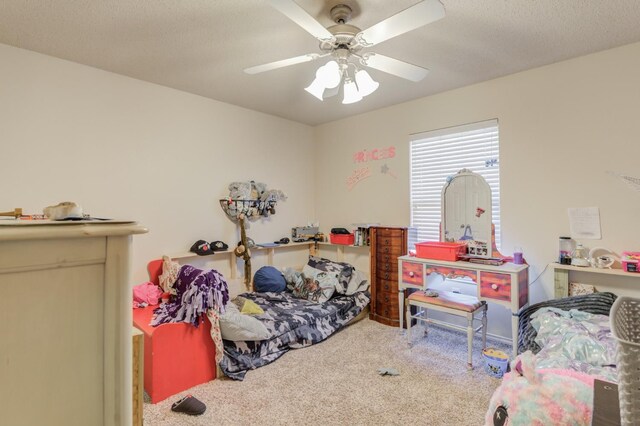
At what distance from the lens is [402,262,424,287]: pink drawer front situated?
301 centimetres

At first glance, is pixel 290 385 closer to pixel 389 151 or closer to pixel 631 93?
pixel 389 151

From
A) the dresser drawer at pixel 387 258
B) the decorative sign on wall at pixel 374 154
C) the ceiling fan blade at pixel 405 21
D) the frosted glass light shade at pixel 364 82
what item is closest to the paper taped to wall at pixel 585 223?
the dresser drawer at pixel 387 258

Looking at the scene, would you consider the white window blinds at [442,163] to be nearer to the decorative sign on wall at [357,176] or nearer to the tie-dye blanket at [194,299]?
the decorative sign on wall at [357,176]

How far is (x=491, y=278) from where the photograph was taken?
259 cm

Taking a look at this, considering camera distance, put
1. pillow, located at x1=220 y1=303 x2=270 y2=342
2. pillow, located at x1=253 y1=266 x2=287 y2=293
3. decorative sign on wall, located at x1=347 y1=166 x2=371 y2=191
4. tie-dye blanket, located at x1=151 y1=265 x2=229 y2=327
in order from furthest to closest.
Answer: decorative sign on wall, located at x1=347 y1=166 x2=371 y2=191 < pillow, located at x1=253 y1=266 x2=287 y2=293 < pillow, located at x1=220 y1=303 x2=270 y2=342 < tie-dye blanket, located at x1=151 y1=265 x2=229 y2=327

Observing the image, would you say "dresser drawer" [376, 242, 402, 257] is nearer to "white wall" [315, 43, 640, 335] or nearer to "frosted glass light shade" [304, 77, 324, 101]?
"white wall" [315, 43, 640, 335]

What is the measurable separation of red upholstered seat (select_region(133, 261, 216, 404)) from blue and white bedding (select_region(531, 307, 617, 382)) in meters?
2.16

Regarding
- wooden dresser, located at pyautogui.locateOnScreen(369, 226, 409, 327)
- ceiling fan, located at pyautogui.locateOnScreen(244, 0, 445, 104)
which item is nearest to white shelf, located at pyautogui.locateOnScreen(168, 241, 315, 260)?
wooden dresser, located at pyautogui.locateOnScreen(369, 226, 409, 327)

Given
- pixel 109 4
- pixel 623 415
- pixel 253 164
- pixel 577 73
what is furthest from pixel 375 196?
pixel 623 415

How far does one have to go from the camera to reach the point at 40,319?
0.50 m

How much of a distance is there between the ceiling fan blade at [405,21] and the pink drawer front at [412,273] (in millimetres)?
2030

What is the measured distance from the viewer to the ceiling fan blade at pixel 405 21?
4.55 feet

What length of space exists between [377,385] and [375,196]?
220cm

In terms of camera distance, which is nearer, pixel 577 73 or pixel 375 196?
pixel 577 73
